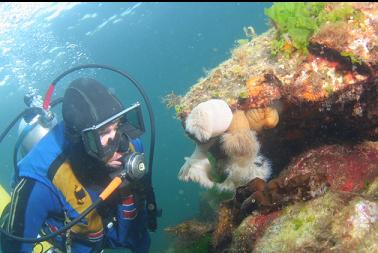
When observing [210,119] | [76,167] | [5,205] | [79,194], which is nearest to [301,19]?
[210,119]

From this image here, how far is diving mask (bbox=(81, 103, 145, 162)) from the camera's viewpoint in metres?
3.65

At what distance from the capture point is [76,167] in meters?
4.11

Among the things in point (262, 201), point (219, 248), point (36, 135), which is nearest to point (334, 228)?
point (262, 201)

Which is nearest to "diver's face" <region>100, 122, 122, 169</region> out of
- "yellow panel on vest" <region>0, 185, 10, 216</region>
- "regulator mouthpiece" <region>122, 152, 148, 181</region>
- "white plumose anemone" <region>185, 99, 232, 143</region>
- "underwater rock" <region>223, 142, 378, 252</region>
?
"regulator mouthpiece" <region>122, 152, 148, 181</region>

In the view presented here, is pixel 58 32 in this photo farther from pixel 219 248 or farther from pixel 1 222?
pixel 219 248

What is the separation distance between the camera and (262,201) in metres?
2.82

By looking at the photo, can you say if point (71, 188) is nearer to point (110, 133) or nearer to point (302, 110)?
Result: point (110, 133)

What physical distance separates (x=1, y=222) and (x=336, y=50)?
4239 millimetres

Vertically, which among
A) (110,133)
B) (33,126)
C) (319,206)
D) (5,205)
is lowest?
(5,205)

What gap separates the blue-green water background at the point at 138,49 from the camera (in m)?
20.4

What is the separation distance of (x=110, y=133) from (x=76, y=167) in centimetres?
69

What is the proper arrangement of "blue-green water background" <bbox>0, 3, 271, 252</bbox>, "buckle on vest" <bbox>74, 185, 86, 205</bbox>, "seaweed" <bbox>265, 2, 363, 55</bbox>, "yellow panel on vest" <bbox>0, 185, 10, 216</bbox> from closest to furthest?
"seaweed" <bbox>265, 2, 363, 55</bbox>, "buckle on vest" <bbox>74, 185, 86, 205</bbox>, "yellow panel on vest" <bbox>0, 185, 10, 216</bbox>, "blue-green water background" <bbox>0, 3, 271, 252</bbox>

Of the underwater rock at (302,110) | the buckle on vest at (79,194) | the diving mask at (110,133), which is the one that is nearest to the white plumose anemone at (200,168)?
the underwater rock at (302,110)

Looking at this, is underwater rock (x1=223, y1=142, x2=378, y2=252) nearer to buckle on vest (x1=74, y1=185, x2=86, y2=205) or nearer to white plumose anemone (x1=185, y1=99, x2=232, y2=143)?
white plumose anemone (x1=185, y1=99, x2=232, y2=143)
